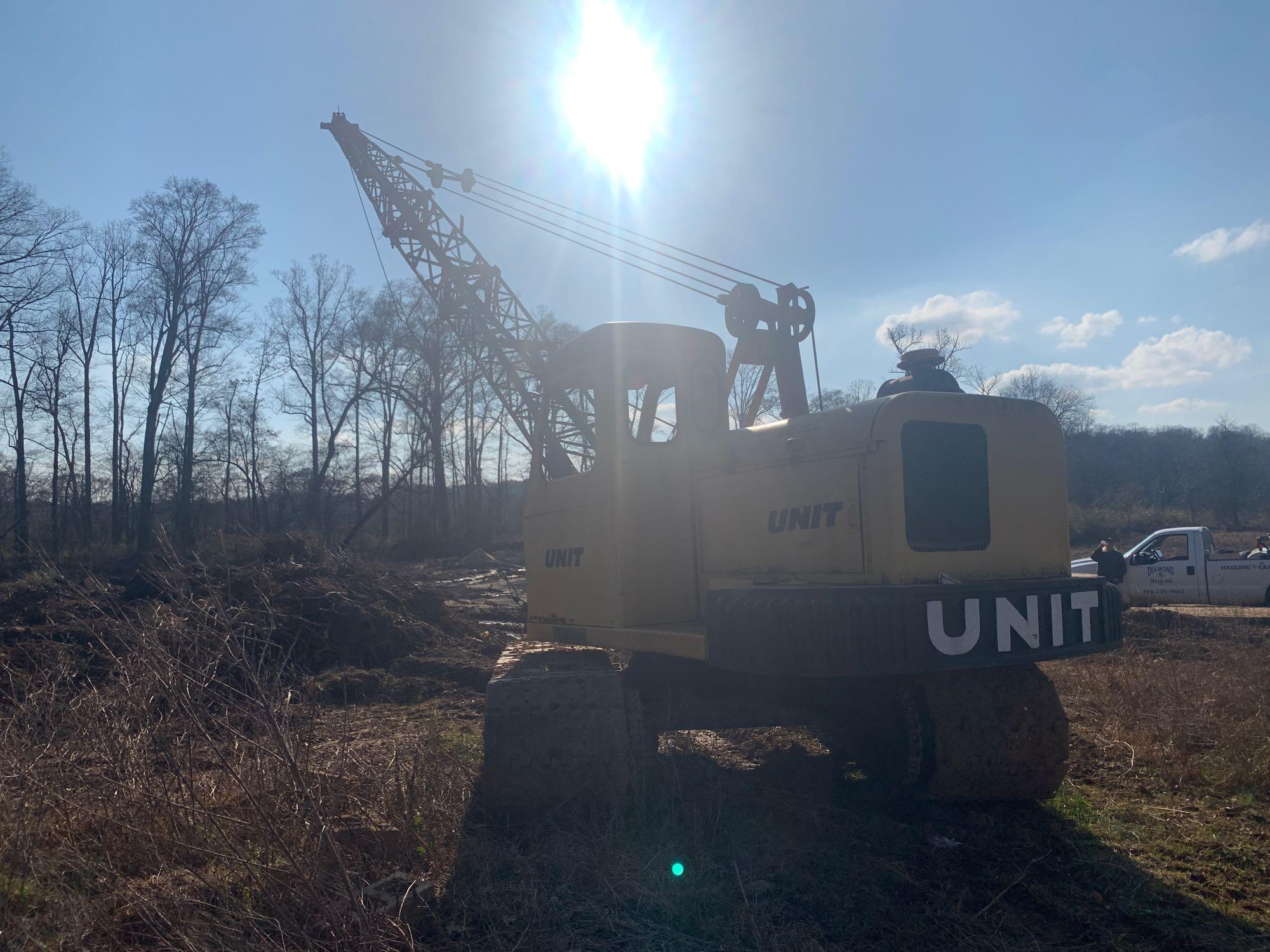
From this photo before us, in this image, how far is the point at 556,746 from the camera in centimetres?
419

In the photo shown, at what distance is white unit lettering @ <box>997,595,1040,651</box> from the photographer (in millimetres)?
3843

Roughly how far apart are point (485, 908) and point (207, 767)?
1.77 meters

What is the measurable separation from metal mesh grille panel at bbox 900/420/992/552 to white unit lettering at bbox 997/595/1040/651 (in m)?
0.42

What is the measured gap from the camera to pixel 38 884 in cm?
323

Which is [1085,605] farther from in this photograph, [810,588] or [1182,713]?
[1182,713]

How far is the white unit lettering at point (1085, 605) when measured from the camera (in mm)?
4078

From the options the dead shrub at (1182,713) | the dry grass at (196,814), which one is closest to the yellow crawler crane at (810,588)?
the dry grass at (196,814)

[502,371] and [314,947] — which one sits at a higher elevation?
[502,371]

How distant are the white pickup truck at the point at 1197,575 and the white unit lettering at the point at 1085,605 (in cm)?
1292

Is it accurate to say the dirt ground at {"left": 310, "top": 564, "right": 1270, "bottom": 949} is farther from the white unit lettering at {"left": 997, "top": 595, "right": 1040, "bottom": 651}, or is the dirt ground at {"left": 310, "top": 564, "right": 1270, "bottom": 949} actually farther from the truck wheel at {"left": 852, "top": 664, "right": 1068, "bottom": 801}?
the white unit lettering at {"left": 997, "top": 595, "right": 1040, "bottom": 651}

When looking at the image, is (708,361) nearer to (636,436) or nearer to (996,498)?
(636,436)

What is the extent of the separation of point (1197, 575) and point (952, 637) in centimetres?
1526

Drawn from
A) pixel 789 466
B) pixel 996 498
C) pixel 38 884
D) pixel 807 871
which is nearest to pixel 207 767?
pixel 38 884

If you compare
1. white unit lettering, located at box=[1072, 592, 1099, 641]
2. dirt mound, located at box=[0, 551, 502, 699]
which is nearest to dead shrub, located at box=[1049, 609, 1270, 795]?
white unit lettering, located at box=[1072, 592, 1099, 641]
